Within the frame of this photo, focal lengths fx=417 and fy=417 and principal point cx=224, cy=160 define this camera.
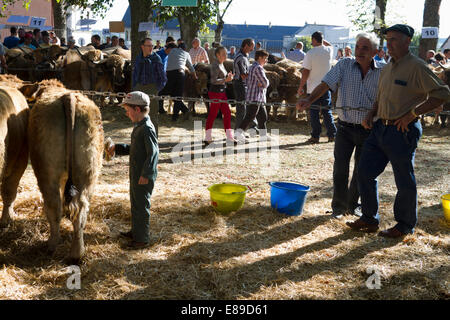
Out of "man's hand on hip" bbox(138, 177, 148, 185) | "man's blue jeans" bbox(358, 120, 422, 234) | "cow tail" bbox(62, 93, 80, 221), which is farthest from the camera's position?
"man's blue jeans" bbox(358, 120, 422, 234)

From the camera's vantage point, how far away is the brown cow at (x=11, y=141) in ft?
12.8

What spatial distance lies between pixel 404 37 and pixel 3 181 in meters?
4.62

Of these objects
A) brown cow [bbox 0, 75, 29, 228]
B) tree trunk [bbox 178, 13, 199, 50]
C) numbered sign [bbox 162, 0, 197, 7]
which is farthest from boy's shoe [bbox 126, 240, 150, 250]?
tree trunk [bbox 178, 13, 199, 50]

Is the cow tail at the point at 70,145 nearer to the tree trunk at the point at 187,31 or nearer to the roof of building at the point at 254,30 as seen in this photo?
the tree trunk at the point at 187,31

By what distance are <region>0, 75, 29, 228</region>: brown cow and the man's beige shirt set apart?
384cm

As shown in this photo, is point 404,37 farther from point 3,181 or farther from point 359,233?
point 3,181

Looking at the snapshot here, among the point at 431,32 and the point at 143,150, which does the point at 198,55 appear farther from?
the point at 143,150

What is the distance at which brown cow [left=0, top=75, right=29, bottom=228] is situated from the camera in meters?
3.91

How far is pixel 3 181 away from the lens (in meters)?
4.57

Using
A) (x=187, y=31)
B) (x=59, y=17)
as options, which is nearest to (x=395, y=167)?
(x=187, y=31)

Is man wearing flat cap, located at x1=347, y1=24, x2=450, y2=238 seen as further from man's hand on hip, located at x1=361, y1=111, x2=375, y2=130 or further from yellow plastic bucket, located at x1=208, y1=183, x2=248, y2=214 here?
yellow plastic bucket, located at x1=208, y1=183, x2=248, y2=214

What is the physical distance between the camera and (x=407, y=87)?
4445mm
